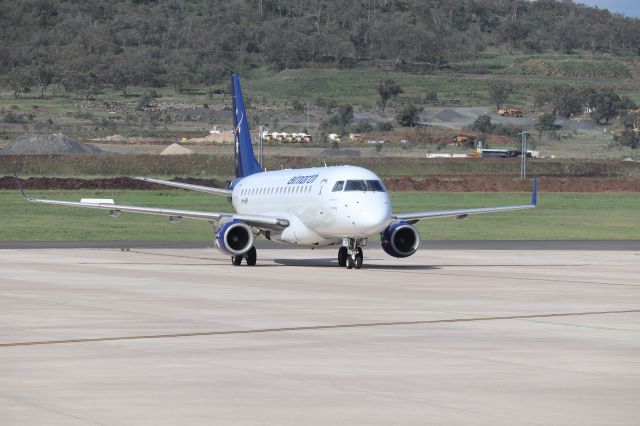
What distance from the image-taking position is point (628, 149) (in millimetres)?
196625

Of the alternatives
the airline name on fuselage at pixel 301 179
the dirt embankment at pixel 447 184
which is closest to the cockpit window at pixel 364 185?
the airline name on fuselage at pixel 301 179

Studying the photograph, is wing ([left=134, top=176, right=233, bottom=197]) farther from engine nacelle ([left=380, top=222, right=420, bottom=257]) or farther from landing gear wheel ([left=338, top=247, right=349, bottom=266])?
engine nacelle ([left=380, top=222, right=420, bottom=257])

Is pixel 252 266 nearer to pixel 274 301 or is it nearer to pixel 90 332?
pixel 274 301

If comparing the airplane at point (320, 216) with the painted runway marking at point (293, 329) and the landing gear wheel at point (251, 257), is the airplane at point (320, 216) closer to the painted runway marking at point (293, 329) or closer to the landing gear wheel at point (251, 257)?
the landing gear wheel at point (251, 257)

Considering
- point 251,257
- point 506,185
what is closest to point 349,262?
point 251,257

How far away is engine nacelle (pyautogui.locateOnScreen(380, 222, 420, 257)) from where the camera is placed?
47.6 m

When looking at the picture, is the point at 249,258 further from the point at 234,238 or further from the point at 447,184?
the point at 447,184

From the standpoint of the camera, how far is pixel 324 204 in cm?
4594

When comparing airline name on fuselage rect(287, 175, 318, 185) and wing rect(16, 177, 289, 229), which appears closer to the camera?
airline name on fuselage rect(287, 175, 318, 185)

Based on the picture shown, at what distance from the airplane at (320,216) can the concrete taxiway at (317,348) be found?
104 inches

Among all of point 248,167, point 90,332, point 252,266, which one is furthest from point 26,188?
point 90,332

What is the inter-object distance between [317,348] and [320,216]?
24.4m

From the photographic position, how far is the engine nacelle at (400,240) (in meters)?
47.6

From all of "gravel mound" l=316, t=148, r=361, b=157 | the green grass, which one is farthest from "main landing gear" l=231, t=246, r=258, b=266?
"gravel mound" l=316, t=148, r=361, b=157
